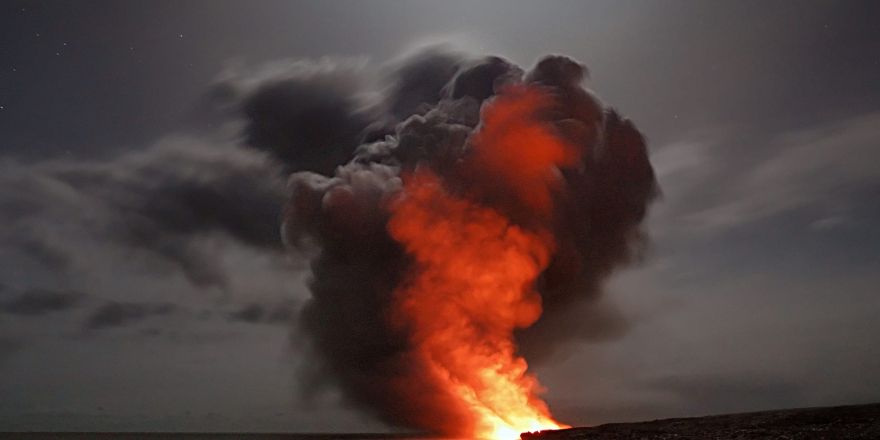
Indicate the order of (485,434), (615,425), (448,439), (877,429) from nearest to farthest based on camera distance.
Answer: (877,429), (615,425), (485,434), (448,439)

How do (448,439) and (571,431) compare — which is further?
(448,439)

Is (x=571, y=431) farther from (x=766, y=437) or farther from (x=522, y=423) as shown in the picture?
(x=766, y=437)

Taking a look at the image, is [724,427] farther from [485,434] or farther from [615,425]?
[485,434]

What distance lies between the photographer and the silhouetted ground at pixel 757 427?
232ft

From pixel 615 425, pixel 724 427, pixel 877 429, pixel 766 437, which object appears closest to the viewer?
pixel 877 429

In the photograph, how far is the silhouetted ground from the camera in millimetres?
70750

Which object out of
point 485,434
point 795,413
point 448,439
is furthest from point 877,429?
point 448,439

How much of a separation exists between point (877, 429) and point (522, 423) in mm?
42134

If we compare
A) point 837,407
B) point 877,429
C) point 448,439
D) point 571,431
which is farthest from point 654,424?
point 448,439

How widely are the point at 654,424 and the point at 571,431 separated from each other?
36.7 feet

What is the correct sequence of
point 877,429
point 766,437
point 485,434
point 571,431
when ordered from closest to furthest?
point 877,429 → point 766,437 → point 571,431 → point 485,434

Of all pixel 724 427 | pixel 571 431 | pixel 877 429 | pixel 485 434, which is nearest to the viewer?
pixel 877 429

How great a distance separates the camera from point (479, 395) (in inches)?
3912

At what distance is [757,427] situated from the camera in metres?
80.5
